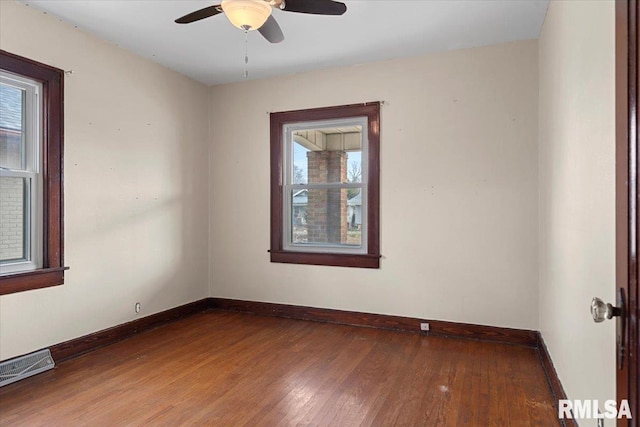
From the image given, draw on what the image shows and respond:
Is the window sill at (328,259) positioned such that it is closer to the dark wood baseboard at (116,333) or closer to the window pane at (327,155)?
the window pane at (327,155)

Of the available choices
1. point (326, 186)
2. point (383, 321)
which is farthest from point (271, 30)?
point (383, 321)

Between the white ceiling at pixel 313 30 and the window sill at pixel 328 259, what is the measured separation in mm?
2033

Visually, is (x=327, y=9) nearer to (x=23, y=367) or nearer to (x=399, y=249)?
(x=399, y=249)

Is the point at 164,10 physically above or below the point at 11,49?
above

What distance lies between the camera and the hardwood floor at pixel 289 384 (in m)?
2.40

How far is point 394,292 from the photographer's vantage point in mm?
4137

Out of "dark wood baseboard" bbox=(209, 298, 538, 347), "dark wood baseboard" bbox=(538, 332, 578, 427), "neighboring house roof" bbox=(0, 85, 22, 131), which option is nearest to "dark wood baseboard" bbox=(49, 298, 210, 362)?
"dark wood baseboard" bbox=(209, 298, 538, 347)

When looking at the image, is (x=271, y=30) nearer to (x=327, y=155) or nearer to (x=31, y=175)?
(x=327, y=155)

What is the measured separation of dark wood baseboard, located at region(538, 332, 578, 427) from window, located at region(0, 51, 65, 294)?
367 cm

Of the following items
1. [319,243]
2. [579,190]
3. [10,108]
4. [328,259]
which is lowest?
[328,259]

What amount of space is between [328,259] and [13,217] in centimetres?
280

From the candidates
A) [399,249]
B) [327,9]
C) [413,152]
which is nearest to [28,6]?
[327,9]

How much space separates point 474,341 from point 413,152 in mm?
1883

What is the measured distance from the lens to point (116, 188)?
3789 mm
